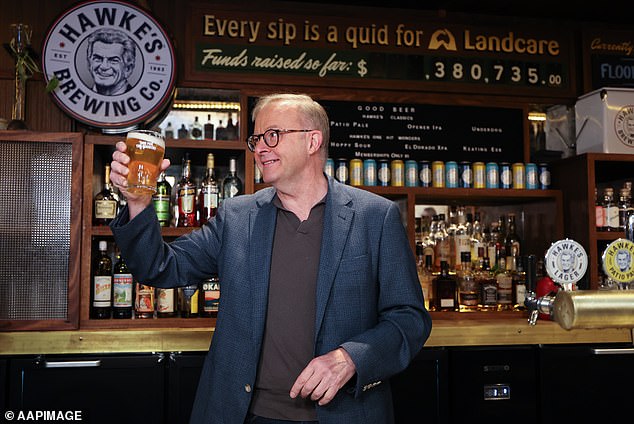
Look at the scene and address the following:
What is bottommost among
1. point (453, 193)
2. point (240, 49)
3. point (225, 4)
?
point (453, 193)

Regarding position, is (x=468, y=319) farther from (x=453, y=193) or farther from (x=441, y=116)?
(x=441, y=116)

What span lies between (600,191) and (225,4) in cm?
239

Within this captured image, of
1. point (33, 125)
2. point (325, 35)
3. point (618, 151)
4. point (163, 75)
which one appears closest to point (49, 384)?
point (33, 125)

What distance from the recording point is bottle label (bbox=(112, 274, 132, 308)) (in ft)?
9.20

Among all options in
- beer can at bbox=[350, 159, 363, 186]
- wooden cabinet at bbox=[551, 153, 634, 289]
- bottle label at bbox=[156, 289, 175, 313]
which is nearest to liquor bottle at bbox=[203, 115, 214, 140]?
beer can at bbox=[350, 159, 363, 186]

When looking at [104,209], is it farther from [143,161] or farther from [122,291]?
[143,161]

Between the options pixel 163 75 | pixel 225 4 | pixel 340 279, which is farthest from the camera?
pixel 225 4

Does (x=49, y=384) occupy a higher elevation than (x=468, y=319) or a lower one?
lower

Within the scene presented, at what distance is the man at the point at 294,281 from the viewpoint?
1.56 metres

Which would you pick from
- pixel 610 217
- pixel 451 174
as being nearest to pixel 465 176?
pixel 451 174

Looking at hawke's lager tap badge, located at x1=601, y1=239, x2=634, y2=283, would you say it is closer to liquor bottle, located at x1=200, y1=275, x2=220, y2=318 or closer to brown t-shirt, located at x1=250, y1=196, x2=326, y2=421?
brown t-shirt, located at x1=250, y1=196, x2=326, y2=421

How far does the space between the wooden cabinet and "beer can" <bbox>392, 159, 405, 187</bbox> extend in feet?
2.94

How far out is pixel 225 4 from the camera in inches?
129

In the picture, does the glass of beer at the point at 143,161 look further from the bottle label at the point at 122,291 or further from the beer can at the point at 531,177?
the beer can at the point at 531,177
